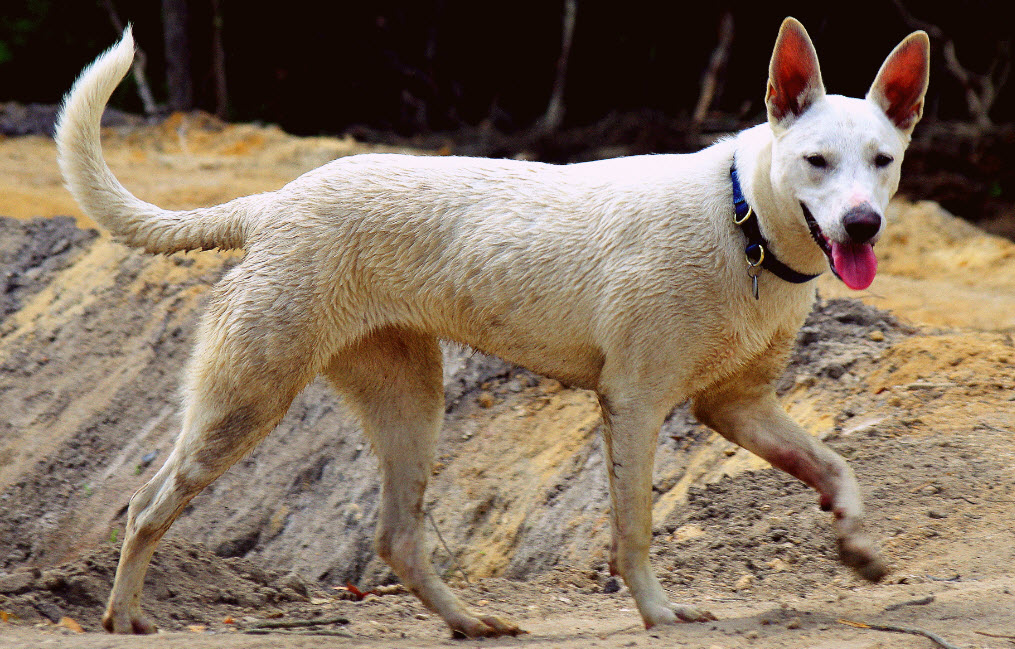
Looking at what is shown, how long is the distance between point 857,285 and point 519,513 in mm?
2630

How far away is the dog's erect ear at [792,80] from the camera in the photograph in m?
3.61

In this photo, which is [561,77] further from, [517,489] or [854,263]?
[854,263]

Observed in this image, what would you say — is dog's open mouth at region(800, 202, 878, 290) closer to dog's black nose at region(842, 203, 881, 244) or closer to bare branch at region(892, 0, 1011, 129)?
dog's black nose at region(842, 203, 881, 244)

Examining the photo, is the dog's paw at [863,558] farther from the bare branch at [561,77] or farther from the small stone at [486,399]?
the bare branch at [561,77]

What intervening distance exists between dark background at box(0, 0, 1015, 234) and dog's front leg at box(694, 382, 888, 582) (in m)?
6.29

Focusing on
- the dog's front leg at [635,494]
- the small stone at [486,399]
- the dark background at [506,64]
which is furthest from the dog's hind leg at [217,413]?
the dark background at [506,64]

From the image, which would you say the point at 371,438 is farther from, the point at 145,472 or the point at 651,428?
the point at 145,472

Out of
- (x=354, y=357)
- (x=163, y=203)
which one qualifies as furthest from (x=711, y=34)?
(x=354, y=357)

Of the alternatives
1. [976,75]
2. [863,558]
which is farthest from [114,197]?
[976,75]

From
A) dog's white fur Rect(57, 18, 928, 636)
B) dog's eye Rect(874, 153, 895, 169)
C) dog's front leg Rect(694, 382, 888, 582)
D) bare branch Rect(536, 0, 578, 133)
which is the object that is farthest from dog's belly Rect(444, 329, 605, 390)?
bare branch Rect(536, 0, 578, 133)

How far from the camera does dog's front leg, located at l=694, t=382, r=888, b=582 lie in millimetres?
3652

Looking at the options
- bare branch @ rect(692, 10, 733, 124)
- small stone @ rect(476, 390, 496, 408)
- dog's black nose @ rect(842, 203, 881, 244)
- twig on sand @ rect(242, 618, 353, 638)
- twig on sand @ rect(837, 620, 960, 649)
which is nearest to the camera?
twig on sand @ rect(837, 620, 960, 649)

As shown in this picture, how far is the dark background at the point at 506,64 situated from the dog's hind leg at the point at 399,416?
21.3 ft

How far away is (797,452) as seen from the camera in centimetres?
393
